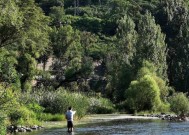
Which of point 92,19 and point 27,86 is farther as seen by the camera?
point 92,19

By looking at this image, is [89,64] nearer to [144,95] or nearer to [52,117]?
[144,95]

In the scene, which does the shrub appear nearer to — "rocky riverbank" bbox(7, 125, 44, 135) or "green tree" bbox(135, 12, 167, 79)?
"green tree" bbox(135, 12, 167, 79)

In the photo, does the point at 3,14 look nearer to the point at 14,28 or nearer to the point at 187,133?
the point at 14,28

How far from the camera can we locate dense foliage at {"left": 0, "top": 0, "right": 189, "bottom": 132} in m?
49.8

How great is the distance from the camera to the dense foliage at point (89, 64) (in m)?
49.8

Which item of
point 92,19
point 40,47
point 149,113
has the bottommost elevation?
point 149,113

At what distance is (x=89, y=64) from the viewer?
92.2 meters

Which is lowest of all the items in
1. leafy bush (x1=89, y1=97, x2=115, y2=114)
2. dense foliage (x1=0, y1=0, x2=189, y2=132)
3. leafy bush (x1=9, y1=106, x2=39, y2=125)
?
leafy bush (x1=89, y1=97, x2=115, y2=114)

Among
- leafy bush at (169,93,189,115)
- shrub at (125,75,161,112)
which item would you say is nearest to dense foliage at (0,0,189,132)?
shrub at (125,75,161,112)

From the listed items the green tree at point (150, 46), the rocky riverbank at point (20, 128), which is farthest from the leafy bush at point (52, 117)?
the green tree at point (150, 46)

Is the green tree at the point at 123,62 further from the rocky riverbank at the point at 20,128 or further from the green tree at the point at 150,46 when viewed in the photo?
the rocky riverbank at the point at 20,128

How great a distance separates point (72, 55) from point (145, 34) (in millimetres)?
22819

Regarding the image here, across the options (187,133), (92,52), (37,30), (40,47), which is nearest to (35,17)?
(37,30)

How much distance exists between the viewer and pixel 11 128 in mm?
37250
